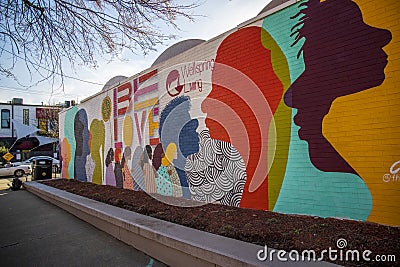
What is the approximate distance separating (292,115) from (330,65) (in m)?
1.01

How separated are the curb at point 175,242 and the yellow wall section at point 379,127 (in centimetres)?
166

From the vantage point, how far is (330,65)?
14.3 ft

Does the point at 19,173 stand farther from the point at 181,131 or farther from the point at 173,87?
the point at 181,131

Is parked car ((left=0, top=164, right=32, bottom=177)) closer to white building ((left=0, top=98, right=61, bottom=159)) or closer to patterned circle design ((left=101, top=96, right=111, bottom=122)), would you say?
white building ((left=0, top=98, right=61, bottom=159))

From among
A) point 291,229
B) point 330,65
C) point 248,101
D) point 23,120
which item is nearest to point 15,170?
point 23,120

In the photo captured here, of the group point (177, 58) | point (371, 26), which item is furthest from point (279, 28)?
point (177, 58)

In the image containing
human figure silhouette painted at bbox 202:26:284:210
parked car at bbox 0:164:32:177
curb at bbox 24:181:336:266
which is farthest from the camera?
parked car at bbox 0:164:32:177

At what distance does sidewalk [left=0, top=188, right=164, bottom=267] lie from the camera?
411 cm

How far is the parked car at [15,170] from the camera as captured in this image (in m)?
20.5

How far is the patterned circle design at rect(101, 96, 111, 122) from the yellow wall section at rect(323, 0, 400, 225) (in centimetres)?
924

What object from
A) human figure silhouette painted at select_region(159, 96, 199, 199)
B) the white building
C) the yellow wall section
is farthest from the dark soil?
the white building

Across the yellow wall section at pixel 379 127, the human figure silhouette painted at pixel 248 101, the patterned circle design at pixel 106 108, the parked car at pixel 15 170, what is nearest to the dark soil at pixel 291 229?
the yellow wall section at pixel 379 127

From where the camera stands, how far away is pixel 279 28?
508 centimetres

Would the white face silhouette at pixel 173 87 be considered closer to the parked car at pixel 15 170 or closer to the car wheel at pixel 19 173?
the parked car at pixel 15 170
